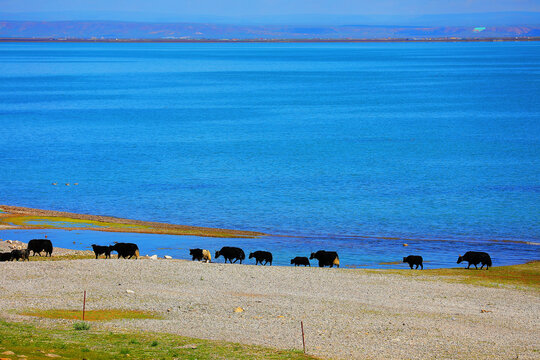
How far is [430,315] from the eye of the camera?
25797 mm

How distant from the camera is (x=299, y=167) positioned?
71.6 metres

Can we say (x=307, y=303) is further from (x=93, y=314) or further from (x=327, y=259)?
(x=327, y=259)

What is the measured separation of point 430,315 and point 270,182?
39.6 m

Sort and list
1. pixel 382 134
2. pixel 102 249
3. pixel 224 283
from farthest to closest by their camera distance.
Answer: pixel 382 134 < pixel 102 249 < pixel 224 283

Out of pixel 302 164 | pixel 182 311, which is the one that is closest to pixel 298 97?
pixel 302 164

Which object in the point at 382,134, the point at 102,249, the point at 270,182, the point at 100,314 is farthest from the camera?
the point at 382,134

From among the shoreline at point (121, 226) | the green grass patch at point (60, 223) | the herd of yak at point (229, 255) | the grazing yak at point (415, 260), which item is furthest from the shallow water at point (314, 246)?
the herd of yak at point (229, 255)

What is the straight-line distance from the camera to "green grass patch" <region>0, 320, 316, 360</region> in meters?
18.0

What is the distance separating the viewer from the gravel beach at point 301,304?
2183cm

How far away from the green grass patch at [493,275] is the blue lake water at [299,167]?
12.9ft

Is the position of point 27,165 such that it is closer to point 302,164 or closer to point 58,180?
point 58,180

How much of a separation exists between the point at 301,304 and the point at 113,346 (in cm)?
919

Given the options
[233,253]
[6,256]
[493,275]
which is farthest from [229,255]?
[493,275]

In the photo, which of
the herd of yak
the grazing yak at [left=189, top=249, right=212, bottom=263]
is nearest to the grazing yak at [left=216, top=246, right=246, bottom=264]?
the herd of yak
